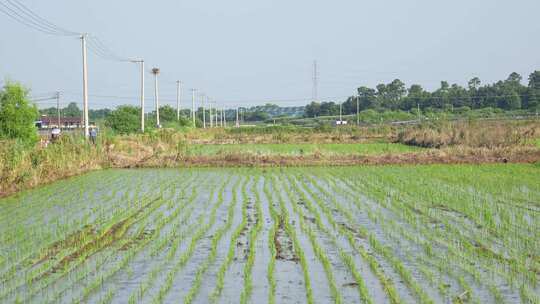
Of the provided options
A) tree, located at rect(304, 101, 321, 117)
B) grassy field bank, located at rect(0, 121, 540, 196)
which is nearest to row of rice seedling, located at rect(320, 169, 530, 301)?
grassy field bank, located at rect(0, 121, 540, 196)

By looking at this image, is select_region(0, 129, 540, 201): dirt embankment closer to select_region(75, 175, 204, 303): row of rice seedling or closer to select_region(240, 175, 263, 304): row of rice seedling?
select_region(75, 175, 204, 303): row of rice seedling

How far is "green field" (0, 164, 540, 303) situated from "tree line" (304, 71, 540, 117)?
54913 mm

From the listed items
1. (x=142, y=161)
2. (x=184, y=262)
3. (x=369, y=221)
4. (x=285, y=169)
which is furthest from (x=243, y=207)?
(x=142, y=161)

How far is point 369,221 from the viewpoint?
10211 mm

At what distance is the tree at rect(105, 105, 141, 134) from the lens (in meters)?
37.1

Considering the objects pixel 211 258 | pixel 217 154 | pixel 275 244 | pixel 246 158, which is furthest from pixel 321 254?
pixel 217 154

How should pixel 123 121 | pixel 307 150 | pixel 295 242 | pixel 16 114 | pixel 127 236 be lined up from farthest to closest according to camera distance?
pixel 123 121
pixel 307 150
pixel 16 114
pixel 127 236
pixel 295 242

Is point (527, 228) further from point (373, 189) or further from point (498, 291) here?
point (373, 189)

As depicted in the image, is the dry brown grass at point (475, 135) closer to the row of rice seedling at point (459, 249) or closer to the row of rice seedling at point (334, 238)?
the row of rice seedling at point (334, 238)

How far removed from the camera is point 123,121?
37.3 metres

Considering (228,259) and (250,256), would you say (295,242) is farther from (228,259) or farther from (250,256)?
(228,259)

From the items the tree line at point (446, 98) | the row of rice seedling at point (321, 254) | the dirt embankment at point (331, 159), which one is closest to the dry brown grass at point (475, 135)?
the dirt embankment at point (331, 159)

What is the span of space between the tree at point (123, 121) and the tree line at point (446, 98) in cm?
3716

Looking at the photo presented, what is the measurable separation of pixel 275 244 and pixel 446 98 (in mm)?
68267
